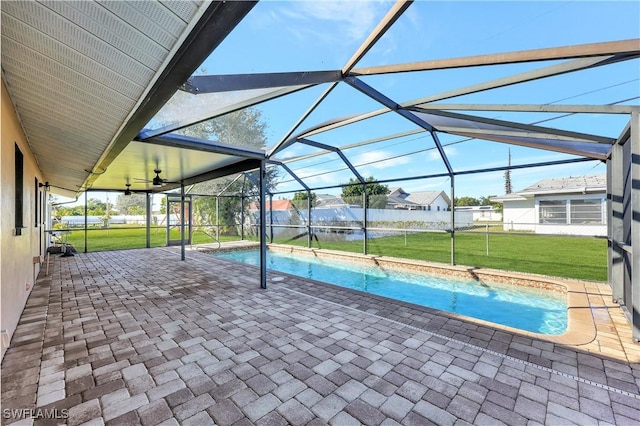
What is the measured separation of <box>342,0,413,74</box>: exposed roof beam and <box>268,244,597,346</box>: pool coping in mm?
3364

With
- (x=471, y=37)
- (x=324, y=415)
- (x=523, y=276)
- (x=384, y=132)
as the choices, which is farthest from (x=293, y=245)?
(x=324, y=415)

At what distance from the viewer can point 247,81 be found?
2494mm

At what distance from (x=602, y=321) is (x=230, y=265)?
701 cm

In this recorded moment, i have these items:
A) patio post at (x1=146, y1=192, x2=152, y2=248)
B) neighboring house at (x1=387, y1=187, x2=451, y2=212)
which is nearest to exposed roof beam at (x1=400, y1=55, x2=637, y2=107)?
neighboring house at (x1=387, y1=187, x2=451, y2=212)

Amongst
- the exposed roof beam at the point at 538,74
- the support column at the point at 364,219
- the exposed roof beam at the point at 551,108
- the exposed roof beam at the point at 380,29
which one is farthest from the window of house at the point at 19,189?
the support column at the point at 364,219

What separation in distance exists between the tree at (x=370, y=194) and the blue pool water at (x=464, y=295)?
83.5 inches

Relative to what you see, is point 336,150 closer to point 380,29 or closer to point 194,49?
point 380,29

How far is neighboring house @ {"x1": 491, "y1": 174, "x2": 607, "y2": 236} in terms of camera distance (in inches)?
209

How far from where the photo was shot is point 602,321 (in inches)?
135

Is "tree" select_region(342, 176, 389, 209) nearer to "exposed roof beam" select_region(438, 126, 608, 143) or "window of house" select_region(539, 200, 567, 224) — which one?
"exposed roof beam" select_region(438, 126, 608, 143)

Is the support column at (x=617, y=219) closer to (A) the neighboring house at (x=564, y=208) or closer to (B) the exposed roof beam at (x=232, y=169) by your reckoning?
(A) the neighboring house at (x=564, y=208)

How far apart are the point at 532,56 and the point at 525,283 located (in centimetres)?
487

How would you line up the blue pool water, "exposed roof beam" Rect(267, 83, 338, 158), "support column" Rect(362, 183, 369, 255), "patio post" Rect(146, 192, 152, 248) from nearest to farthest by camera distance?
"exposed roof beam" Rect(267, 83, 338, 158), the blue pool water, "support column" Rect(362, 183, 369, 255), "patio post" Rect(146, 192, 152, 248)

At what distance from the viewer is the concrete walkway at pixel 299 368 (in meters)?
1.91
